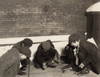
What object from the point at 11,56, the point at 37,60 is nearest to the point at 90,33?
the point at 37,60

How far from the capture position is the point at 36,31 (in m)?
4.29

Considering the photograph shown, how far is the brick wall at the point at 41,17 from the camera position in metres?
4.09

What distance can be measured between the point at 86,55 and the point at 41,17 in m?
1.44

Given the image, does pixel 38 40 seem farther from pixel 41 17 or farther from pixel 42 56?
pixel 42 56

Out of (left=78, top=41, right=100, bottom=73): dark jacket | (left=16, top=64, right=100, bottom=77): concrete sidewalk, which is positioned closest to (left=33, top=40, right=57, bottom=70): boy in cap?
(left=16, top=64, right=100, bottom=77): concrete sidewalk

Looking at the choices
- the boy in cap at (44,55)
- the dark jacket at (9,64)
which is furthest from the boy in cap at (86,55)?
the dark jacket at (9,64)

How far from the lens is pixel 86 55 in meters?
3.43

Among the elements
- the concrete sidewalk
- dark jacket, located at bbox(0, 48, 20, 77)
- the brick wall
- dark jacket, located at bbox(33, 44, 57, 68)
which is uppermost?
the brick wall

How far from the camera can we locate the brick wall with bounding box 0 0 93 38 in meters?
4.09

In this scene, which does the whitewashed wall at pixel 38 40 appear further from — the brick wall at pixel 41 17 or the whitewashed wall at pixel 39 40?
the brick wall at pixel 41 17

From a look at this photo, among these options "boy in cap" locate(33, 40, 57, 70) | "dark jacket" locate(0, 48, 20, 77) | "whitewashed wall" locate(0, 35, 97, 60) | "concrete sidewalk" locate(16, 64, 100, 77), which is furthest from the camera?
"whitewashed wall" locate(0, 35, 97, 60)

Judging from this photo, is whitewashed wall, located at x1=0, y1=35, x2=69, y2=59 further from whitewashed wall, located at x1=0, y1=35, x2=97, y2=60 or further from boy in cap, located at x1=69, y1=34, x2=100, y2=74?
boy in cap, located at x1=69, y1=34, x2=100, y2=74

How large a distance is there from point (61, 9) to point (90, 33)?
885 mm

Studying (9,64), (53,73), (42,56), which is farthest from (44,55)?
(9,64)
